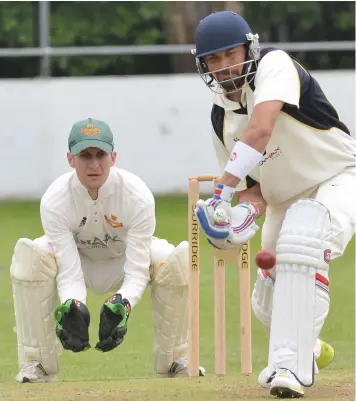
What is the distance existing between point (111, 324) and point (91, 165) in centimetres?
67

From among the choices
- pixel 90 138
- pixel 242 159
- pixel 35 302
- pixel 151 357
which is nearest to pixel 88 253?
pixel 35 302

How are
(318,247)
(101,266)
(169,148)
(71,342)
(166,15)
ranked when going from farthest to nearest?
1. (166,15)
2. (169,148)
3. (101,266)
4. (71,342)
5. (318,247)

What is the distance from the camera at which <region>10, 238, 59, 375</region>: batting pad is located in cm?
531

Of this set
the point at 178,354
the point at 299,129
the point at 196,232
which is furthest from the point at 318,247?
the point at 178,354

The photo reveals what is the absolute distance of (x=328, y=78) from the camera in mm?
12500

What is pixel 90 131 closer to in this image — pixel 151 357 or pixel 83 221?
pixel 83 221

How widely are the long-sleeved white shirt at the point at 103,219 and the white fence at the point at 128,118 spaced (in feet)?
22.8

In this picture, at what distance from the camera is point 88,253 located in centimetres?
559

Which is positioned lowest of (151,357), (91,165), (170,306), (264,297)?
(151,357)

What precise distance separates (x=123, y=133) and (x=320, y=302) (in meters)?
8.11

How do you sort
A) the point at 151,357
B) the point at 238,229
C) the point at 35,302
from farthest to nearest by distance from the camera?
the point at 151,357, the point at 35,302, the point at 238,229

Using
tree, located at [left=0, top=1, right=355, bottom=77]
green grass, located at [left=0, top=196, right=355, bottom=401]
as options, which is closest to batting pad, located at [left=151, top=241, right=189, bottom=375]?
green grass, located at [left=0, top=196, right=355, bottom=401]

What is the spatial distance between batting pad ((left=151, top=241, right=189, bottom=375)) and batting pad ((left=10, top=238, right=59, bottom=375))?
45 cm

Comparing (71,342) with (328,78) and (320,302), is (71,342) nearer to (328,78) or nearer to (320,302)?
(320,302)
